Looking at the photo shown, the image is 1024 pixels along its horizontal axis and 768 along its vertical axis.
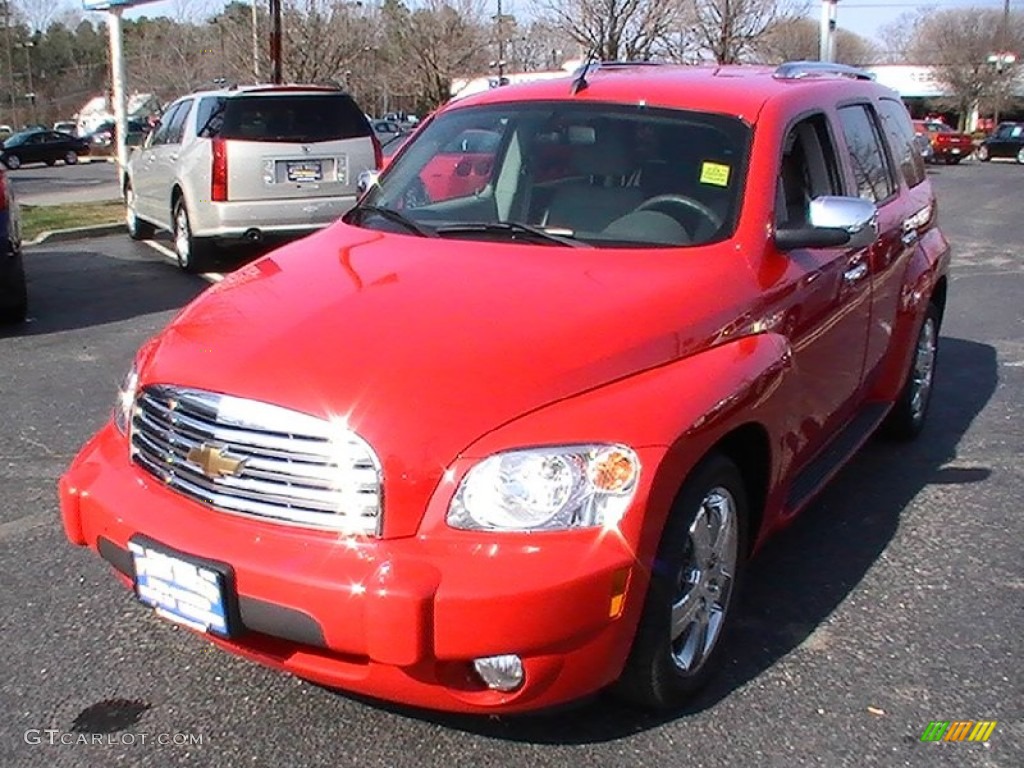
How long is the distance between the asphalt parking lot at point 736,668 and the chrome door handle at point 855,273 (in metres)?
1.01

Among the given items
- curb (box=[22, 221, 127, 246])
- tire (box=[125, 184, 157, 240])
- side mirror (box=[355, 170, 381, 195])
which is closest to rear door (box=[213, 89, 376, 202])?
tire (box=[125, 184, 157, 240])

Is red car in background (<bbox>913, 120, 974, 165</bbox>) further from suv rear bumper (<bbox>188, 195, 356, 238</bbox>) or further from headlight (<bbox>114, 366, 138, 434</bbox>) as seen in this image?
headlight (<bbox>114, 366, 138, 434</bbox>)

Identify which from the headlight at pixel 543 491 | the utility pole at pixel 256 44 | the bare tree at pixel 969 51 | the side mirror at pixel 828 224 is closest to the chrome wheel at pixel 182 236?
the side mirror at pixel 828 224

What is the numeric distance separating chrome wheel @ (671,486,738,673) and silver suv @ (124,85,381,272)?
25.6 feet

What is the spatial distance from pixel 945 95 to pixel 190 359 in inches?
2743

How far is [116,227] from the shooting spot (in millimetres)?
13914

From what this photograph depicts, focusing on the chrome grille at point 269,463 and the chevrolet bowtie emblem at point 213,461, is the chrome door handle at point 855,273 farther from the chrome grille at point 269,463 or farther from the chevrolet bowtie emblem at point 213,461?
the chevrolet bowtie emblem at point 213,461

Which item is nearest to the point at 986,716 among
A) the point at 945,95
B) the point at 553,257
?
the point at 553,257

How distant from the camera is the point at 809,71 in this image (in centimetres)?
471

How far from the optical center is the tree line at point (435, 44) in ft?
79.3

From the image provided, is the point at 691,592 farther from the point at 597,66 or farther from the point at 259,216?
the point at 259,216

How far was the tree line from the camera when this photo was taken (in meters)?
24.2
